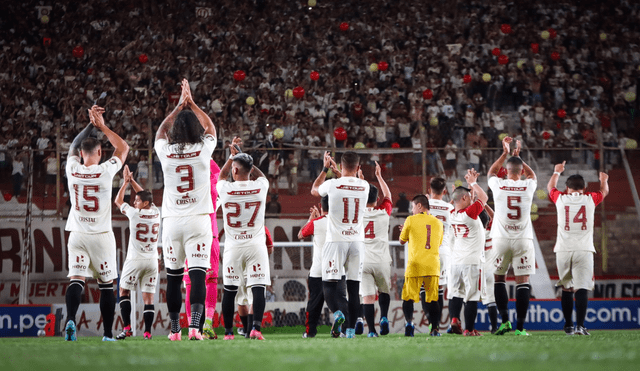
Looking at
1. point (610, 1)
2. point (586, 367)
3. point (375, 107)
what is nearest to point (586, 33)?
→ point (610, 1)

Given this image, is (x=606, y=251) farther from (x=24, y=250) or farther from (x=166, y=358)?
(x=166, y=358)

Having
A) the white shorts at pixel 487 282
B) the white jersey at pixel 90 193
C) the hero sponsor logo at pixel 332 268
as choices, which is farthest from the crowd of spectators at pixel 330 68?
the white jersey at pixel 90 193

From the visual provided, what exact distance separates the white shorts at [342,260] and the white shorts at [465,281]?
1837 millimetres

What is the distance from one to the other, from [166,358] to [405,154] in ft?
36.1

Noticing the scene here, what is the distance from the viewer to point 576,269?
30.4 ft

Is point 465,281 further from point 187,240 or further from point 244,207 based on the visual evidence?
point 187,240

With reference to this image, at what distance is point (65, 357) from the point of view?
14.4 ft

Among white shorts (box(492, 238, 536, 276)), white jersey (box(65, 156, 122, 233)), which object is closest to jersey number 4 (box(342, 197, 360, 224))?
white shorts (box(492, 238, 536, 276))

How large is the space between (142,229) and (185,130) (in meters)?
3.02

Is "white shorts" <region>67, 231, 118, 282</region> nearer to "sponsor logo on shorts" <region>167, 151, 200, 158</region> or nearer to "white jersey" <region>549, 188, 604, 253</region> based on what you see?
"sponsor logo on shorts" <region>167, 151, 200, 158</region>

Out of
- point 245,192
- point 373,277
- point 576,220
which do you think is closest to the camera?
point 245,192

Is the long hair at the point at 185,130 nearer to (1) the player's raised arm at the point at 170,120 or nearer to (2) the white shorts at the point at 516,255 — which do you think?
(1) the player's raised arm at the point at 170,120

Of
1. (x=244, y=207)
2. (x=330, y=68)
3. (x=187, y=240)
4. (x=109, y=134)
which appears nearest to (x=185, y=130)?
(x=109, y=134)

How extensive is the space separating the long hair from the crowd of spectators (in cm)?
1051
